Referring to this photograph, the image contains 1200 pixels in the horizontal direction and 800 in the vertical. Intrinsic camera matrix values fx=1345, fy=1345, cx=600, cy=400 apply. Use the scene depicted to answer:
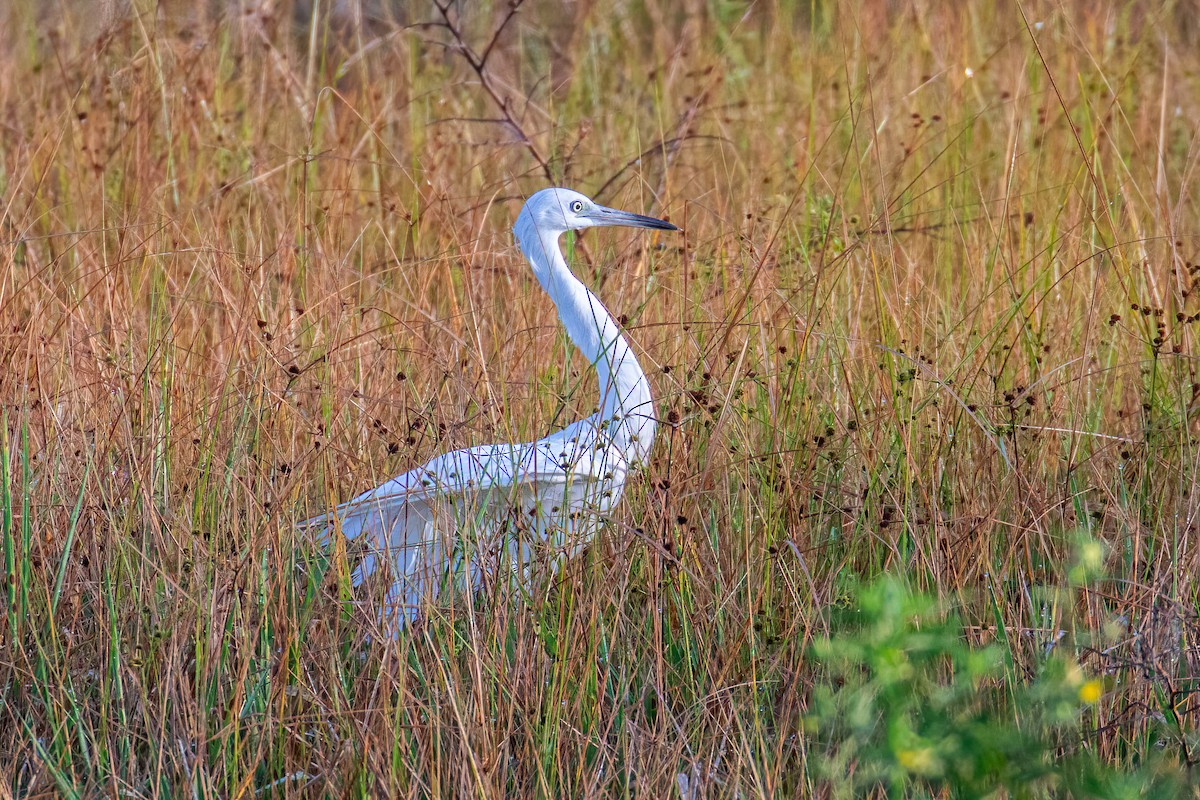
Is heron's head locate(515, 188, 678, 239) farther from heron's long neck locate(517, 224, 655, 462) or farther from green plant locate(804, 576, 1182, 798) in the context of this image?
green plant locate(804, 576, 1182, 798)

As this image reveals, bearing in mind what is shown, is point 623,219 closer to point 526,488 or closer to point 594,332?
point 594,332

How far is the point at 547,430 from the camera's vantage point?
308cm

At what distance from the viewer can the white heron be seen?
7.97 feet

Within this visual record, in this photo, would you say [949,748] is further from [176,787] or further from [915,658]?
[176,787]

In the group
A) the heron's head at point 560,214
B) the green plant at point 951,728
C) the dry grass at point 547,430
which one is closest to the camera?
the green plant at point 951,728

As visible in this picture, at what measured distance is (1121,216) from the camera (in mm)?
4121

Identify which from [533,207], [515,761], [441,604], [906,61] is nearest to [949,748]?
[515,761]

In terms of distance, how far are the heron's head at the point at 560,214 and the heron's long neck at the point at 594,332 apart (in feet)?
0.10

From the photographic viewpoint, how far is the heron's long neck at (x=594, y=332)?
9.57 feet

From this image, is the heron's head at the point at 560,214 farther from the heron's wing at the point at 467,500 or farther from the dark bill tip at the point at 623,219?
the heron's wing at the point at 467,500

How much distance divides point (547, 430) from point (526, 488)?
0.27 meters

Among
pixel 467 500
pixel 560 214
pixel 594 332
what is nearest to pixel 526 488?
pixel 467 500

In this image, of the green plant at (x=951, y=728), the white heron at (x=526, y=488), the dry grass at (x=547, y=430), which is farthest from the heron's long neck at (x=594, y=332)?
the green plant at (x=951, y=728)

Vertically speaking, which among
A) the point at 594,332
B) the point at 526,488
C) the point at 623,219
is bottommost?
the point at 526,488
